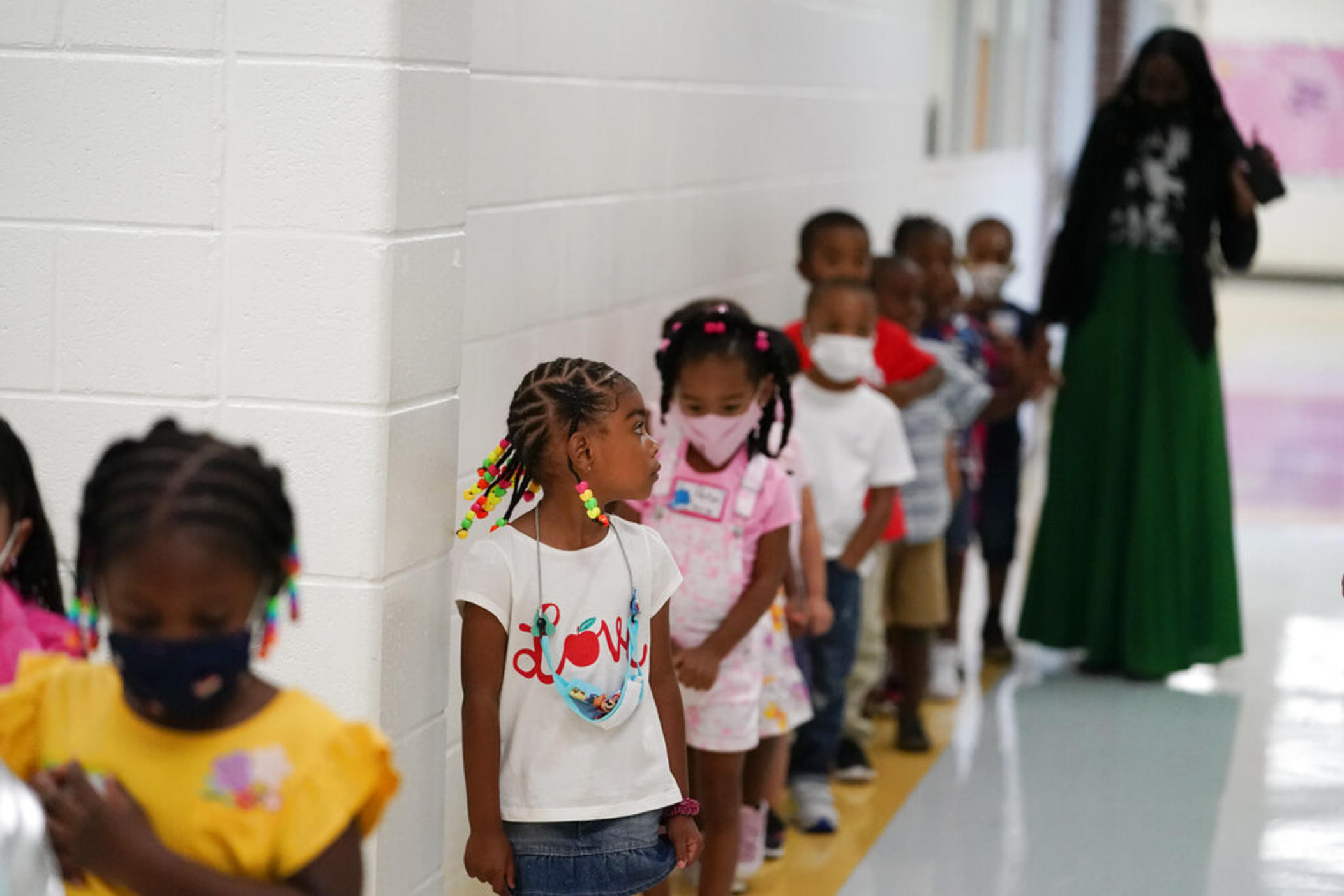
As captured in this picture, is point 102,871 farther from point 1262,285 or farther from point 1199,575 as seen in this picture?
point 1262,285

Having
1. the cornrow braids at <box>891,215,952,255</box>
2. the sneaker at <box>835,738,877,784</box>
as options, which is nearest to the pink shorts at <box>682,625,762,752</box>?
the sneaker at <box>835,738,877,784</box>

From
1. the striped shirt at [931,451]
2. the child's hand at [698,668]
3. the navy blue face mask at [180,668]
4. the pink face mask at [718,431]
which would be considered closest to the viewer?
the navy blue face mask at [180,668]

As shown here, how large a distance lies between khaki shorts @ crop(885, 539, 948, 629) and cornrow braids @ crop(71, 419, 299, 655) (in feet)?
10.5

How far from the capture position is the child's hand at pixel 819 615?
3.69 m

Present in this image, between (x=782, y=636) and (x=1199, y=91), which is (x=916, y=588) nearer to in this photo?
(x=782, y=636)

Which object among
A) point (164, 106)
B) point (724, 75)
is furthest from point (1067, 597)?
point (164, 106)

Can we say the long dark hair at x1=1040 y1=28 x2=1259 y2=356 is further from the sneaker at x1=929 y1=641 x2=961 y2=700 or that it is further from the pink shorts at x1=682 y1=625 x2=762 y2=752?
the pink shorts at x1=682 y1=625 x2=762 y2=752

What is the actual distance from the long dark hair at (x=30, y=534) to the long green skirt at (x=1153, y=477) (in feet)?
12.5

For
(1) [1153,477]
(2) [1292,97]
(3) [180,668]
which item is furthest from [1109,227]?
(2) [1292,97]

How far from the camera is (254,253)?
250cm

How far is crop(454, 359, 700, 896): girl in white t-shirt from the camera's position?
252 centimetres

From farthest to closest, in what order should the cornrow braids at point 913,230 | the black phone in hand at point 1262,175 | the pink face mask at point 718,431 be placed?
the cornrow braids at point 913,230 < the black phone in hand at point 1262,175 < the pink face mask at point 718,431

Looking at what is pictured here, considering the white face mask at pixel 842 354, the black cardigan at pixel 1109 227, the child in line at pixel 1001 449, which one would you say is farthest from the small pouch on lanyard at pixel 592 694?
the black cardigan at pixel 1109 227

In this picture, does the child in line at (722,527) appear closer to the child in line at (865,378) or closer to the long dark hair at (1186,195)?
the child in line at (865,378)
